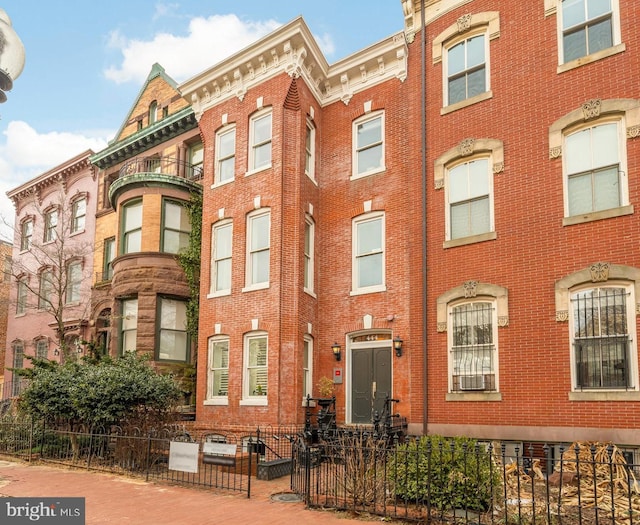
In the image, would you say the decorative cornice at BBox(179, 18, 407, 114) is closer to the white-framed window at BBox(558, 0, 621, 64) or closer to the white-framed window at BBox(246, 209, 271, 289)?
the white-framed window at BBox(246, 209, 271, 289)

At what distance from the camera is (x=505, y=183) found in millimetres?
13328

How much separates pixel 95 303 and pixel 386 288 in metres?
13.0

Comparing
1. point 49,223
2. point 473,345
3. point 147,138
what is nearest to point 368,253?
point 473,345

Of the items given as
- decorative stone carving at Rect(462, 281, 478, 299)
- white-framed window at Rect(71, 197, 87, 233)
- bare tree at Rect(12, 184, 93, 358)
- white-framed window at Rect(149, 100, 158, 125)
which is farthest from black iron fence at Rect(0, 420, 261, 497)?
white-framed window at Rect(149, 100, 158, 125)

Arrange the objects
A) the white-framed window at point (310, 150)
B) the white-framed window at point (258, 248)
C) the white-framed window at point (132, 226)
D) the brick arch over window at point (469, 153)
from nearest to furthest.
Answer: the brick arch over window at point (469, 153) < the white-framed window at point (258, 248) < the white-framed window at point (310, 150) < the white-framed window at point (132, 226)

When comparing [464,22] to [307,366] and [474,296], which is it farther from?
[307,366]

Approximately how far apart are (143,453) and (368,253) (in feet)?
25.8

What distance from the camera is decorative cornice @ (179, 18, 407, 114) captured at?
16359 millimetres

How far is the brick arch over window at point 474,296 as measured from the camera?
12734 mm

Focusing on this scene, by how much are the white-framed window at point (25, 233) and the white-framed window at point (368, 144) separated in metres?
19.4

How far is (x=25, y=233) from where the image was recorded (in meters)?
28.9

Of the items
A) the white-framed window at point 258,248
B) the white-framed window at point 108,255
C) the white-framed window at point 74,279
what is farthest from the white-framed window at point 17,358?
the white-framed window at point 258,248

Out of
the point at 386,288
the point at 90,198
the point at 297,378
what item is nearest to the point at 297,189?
the point at 386,288

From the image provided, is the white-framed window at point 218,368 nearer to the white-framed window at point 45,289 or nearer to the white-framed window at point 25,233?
the white-framed window at point 45,289
